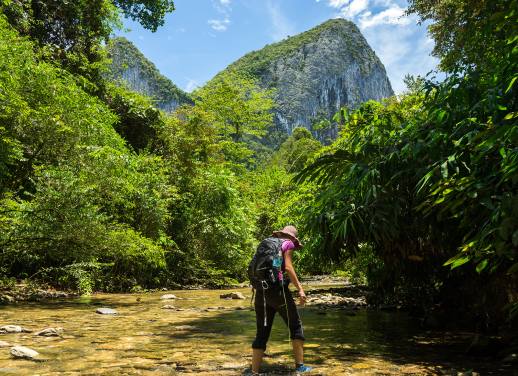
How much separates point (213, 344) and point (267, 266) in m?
2.39

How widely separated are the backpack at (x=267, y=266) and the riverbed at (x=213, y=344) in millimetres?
1086

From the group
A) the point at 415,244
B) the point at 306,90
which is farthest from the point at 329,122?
the point at 306,90

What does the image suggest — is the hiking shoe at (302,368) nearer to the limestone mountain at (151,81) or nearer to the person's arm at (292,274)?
the person's arm at (292,274)

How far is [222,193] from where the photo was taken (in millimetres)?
21562

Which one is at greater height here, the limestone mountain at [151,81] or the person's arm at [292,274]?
the limestone mountain at [151,81]

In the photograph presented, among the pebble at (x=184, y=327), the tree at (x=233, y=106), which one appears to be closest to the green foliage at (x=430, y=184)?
the pebble at (x=184, y=327)

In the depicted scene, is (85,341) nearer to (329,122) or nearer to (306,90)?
(329,122)

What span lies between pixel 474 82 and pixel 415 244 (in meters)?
3.19

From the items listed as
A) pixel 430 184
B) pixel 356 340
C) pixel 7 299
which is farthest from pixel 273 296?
pixel 7 299

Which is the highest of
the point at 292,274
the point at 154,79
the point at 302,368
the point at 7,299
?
the point at 154,79

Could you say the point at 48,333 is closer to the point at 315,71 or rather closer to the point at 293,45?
the point at 315,71

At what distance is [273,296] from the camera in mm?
5512

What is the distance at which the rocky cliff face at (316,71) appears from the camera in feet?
535

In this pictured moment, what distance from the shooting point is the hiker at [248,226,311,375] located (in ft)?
17.8
